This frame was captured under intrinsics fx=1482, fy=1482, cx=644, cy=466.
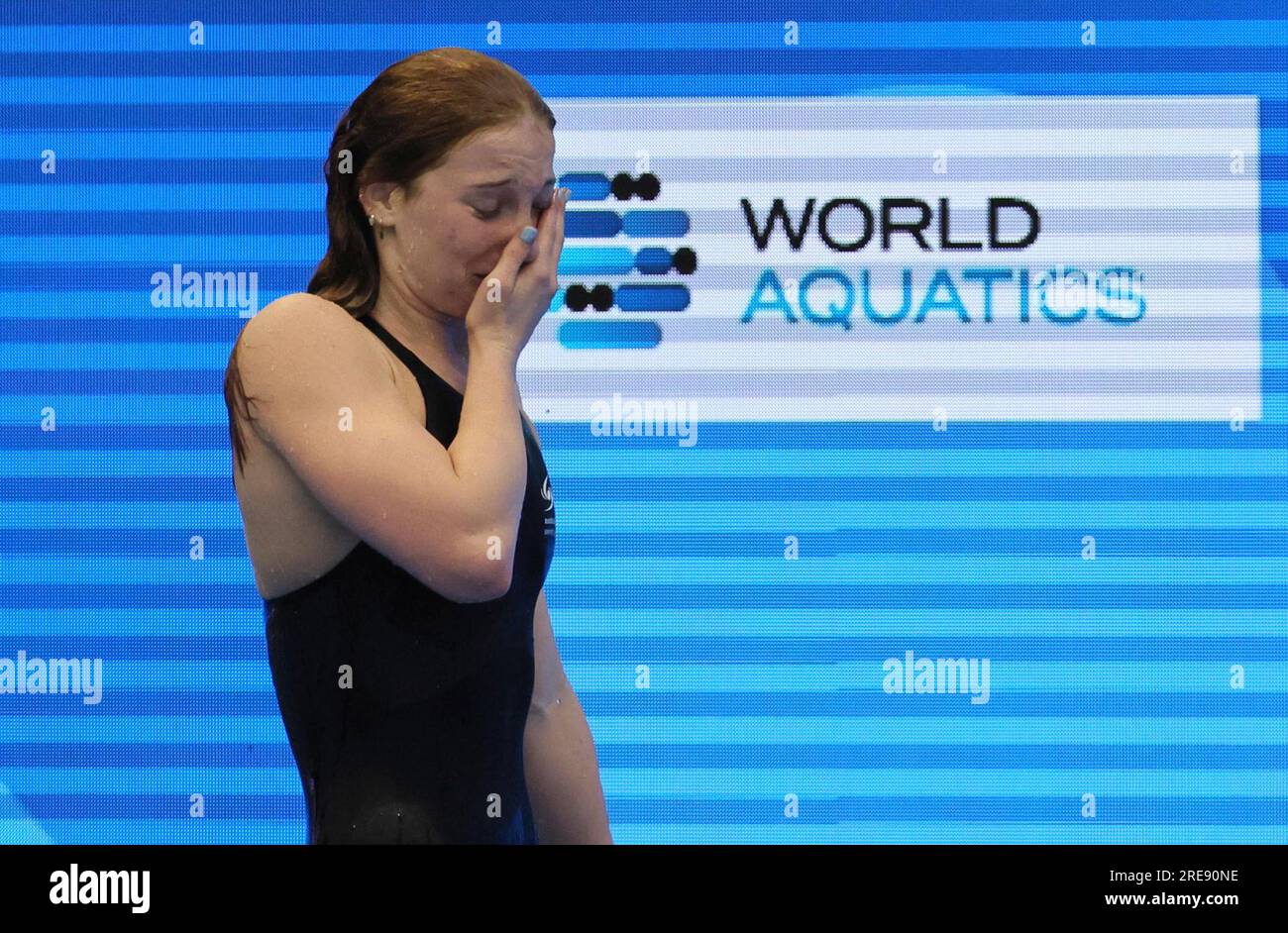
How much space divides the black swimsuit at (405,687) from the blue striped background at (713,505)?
91cm

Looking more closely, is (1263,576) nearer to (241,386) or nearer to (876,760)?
(876,760)

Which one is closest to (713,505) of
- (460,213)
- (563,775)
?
(563,775)

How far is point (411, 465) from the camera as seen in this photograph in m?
1.31

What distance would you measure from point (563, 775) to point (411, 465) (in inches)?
19.0

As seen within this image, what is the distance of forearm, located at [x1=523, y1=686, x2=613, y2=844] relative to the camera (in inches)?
63.4

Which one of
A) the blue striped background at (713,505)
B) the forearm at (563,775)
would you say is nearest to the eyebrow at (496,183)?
the forearm at (563,775)

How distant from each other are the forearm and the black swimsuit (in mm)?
148

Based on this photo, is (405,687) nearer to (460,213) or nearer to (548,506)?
(548,506)

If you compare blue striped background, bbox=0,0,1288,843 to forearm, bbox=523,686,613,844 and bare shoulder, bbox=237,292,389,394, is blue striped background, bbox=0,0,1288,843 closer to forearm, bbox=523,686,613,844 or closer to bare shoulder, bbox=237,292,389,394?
forearm, bbox=523,686,613,844

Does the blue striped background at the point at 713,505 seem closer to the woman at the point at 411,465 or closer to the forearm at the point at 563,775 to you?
the forearm at the point at 563,775

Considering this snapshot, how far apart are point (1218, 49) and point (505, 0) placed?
1150 mm

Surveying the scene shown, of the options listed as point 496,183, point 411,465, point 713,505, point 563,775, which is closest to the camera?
point 411,465

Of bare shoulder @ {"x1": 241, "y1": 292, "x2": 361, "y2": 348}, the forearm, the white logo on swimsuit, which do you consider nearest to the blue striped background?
the forearm
